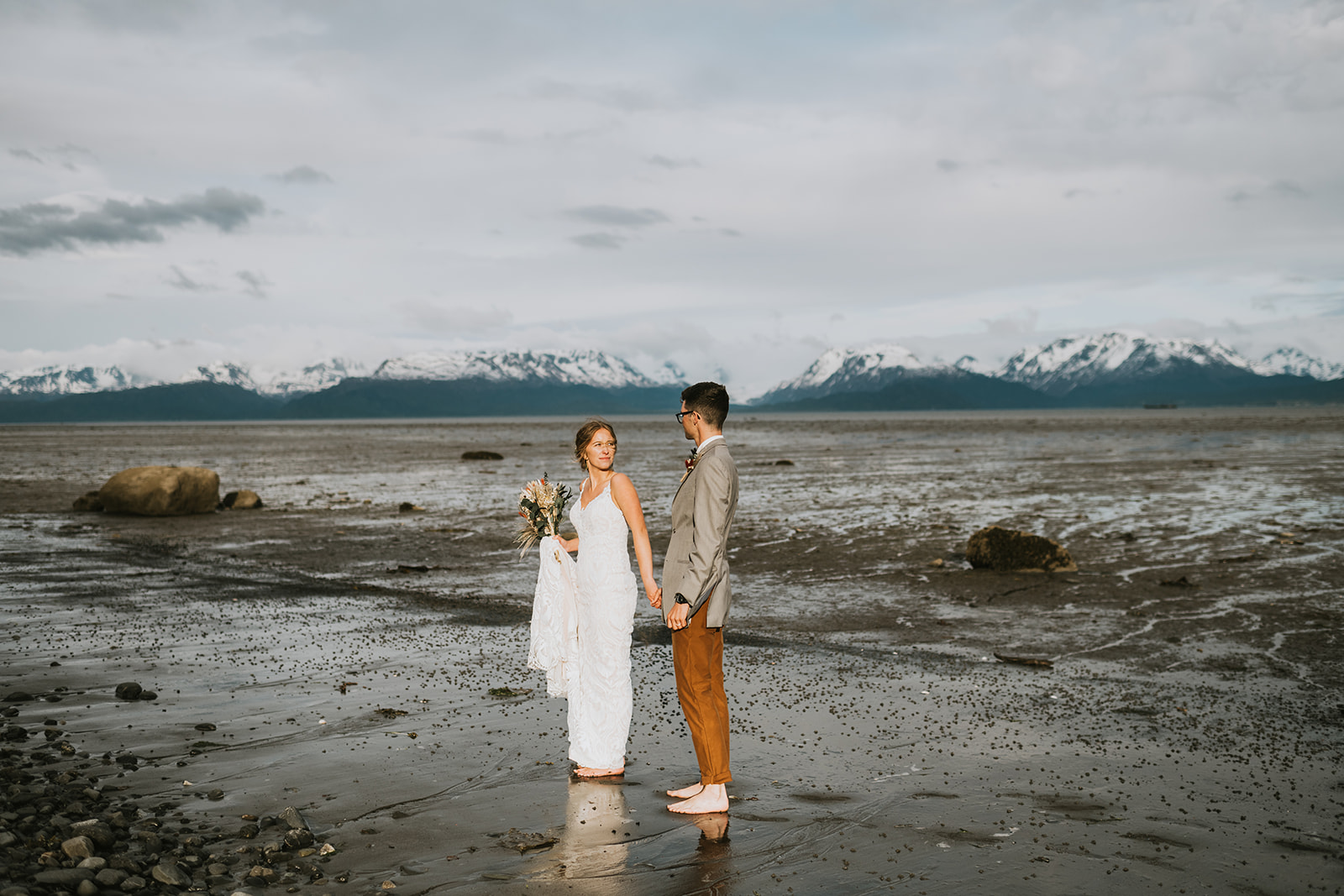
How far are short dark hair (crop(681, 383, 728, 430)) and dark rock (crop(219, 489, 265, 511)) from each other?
79.7 feet

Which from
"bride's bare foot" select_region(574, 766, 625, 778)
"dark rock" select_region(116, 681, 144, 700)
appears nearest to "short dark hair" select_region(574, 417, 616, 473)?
"bride's bare foot" select_region(574, 766, 625, 778)

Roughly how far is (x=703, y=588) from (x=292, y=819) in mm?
2928

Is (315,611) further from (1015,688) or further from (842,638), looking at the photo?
(1015,688)

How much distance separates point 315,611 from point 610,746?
24.7 feet

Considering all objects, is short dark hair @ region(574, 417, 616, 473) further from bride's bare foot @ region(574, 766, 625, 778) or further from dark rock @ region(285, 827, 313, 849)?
dark rock @ region(285, 827, 313, 849)

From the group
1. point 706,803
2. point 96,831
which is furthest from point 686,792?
point 96,831

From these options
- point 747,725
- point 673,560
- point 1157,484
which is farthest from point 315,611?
point 1157,484

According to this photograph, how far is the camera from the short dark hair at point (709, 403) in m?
6.21

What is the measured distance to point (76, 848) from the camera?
510cm

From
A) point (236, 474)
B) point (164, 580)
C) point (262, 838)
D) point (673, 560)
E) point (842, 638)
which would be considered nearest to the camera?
point (262, 838)

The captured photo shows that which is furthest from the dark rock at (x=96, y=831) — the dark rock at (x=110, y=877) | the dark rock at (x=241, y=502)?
the dark rock at (x=241, y=502)

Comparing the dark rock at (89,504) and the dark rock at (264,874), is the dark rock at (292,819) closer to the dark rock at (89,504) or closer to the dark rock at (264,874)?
the dark rock at (264,874)

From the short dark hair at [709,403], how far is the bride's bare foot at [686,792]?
2.44 m

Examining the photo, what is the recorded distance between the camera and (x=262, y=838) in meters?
5.54
